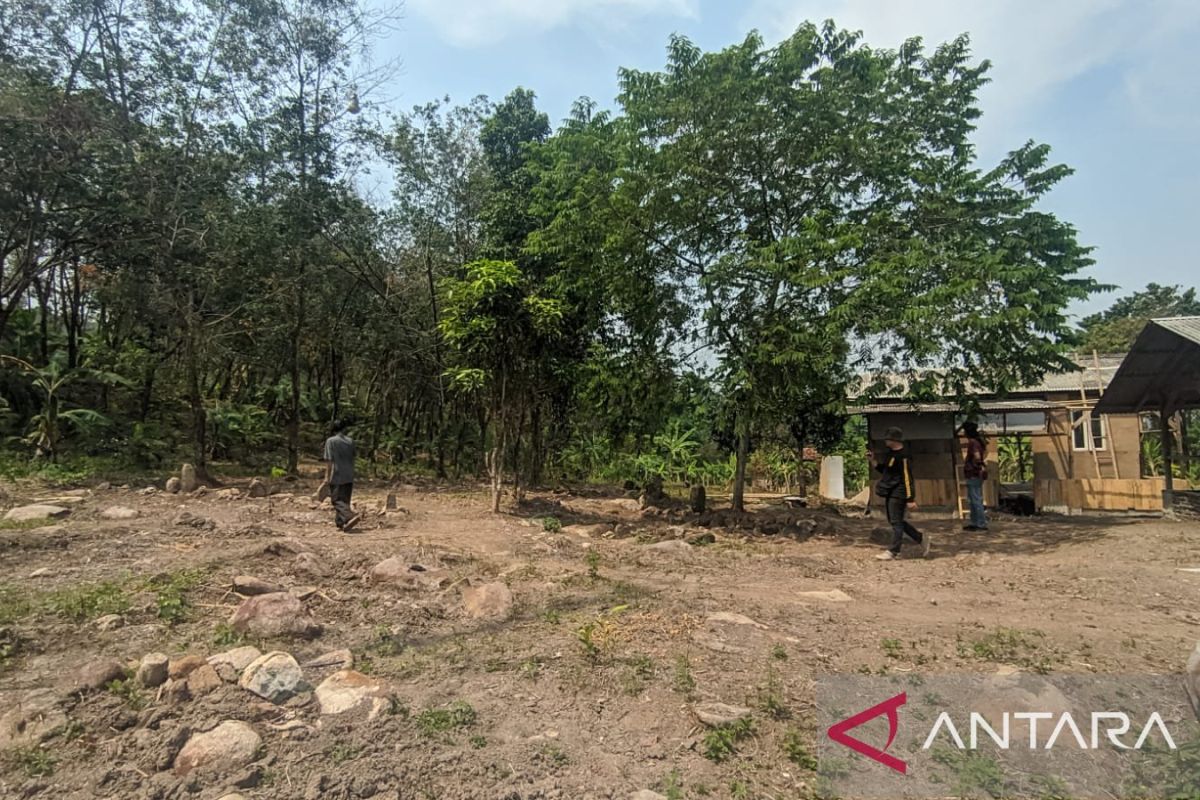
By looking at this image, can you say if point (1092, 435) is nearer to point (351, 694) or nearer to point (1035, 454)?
point (1035, 454)

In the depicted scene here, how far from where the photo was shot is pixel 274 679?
3.81 meters

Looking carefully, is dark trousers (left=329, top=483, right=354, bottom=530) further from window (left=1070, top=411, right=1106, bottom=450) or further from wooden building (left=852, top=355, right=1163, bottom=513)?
window (left=1070, top=411, right=1106, bottom=450)

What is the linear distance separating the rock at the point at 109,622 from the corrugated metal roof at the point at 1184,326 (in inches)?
548

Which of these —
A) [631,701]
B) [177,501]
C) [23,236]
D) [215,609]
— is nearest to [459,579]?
[215,609]

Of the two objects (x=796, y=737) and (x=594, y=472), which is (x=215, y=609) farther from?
(x=594, y=472)

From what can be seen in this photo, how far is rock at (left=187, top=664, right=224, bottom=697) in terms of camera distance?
3754mm

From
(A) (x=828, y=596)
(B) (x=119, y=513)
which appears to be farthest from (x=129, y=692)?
(B) (x=119, y=513)

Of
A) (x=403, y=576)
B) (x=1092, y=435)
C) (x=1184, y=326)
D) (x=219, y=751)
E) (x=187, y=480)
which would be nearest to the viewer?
(x=219, y=751)

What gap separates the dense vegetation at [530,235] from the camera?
35.4 ft

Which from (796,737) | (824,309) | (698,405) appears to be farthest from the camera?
(698,405)

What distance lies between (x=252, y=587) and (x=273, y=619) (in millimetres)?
1001

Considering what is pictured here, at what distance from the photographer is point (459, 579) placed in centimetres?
639

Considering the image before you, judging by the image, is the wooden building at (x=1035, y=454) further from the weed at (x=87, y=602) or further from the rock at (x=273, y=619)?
the weed at (x=87, y=602)

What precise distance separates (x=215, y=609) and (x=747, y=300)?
357 inches
